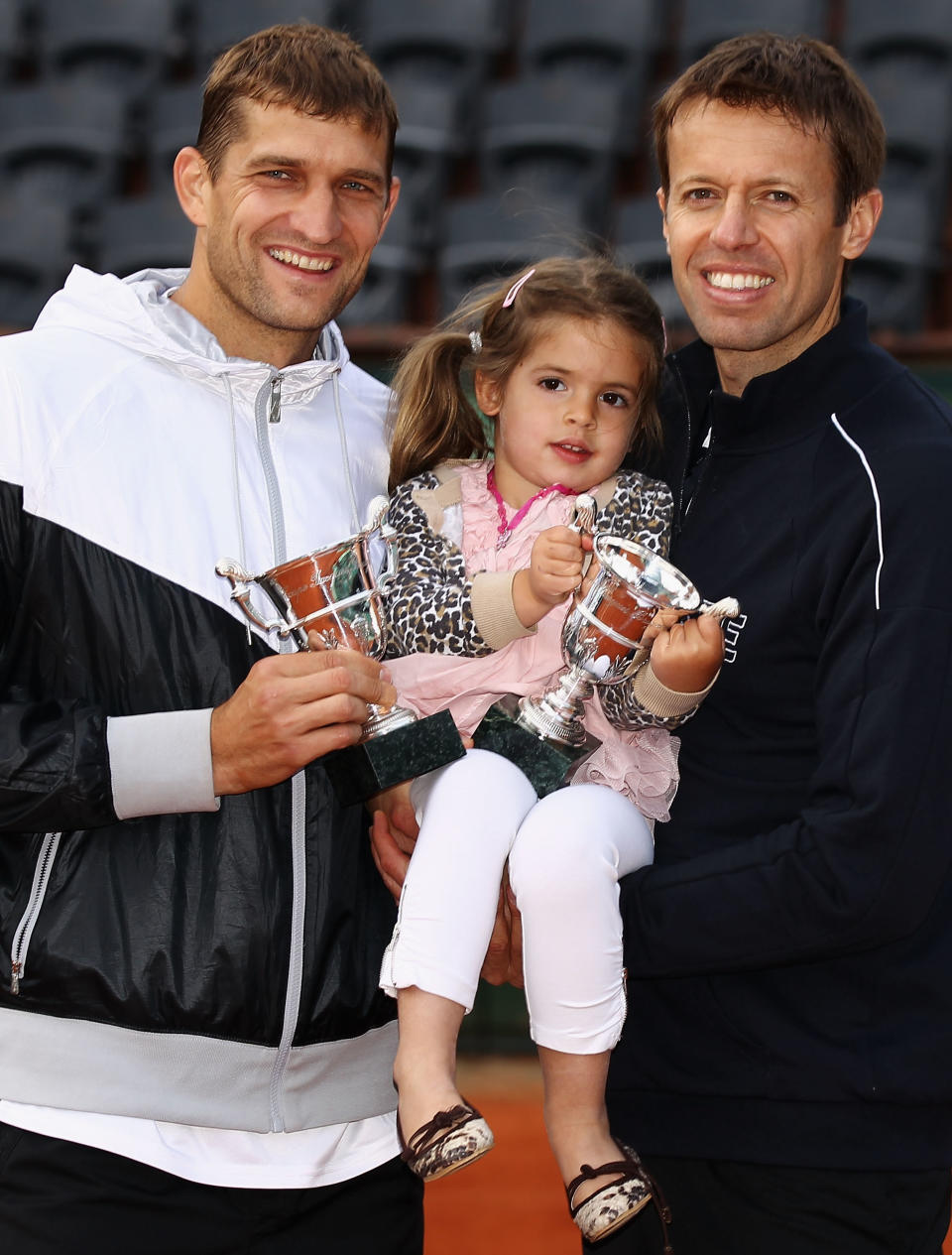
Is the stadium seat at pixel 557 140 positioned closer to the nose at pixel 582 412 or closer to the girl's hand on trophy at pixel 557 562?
the nose at pixel 582 412

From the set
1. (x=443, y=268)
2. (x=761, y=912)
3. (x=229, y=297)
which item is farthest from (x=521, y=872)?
(x=443, y=268)

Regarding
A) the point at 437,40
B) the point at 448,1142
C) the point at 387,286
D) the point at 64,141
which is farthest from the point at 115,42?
the point at 448,1142

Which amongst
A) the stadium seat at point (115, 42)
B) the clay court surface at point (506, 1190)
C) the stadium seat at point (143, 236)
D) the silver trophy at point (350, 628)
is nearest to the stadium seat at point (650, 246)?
the stadium seat at point (143, 236)

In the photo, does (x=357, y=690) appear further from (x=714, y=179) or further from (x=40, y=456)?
(x=714, y=179)

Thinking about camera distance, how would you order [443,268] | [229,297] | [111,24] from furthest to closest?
1. [111,24]
2. [443,268]
3. [229,297]

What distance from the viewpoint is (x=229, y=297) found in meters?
2.19

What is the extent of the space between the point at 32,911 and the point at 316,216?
102 centimetres

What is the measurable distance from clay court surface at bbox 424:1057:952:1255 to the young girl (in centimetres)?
256

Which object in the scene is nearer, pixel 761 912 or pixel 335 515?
pixel 761 912

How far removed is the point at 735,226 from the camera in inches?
79.4

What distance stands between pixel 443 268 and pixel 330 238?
218 inches

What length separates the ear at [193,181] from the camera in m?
2.23

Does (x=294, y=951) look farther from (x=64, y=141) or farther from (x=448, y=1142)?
(x=64, y=141)

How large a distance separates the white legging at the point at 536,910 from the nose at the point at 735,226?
765mm
